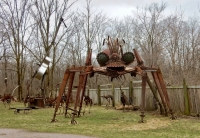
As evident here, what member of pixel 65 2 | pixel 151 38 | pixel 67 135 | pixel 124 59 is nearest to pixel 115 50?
pixel 124 59

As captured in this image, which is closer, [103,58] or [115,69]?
[115,69]

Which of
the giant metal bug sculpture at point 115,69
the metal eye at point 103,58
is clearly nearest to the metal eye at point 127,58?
the giant metal bug sculpture at point 115,69

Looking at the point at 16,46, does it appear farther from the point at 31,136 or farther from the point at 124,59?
the point at 31,136

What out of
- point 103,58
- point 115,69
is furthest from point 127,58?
point 103,58

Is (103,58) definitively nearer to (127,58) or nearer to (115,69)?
(115,69)

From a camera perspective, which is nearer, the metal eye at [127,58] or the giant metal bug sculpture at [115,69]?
the giant metal bug sculpture at [115,69]

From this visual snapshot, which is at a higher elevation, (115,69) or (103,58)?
(103,58)

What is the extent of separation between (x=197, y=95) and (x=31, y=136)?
773cm

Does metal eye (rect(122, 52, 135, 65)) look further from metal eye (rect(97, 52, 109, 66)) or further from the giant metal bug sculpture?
metal eye (rect(97, 52, 109, 66))

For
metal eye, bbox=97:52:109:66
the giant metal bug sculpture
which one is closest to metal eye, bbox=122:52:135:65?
the giant metal bug sculpture

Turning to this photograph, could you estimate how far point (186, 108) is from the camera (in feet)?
44.2

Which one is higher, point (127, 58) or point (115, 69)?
point (127, 58)

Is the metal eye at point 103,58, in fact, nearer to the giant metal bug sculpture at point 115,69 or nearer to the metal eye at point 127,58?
the giant metal bug sculpture at point 115,69

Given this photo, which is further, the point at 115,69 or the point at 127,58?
the point at 127,58
